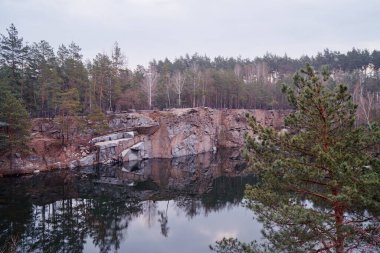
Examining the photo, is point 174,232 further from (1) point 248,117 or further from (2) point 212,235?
(1) point 248,117

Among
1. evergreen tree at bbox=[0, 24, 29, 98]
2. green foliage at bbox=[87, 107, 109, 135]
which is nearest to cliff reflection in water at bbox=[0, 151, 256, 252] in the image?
green foliage at bbox=[87, 107, 109, 135]

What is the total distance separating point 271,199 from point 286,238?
141cm

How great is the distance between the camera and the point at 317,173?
993 cm

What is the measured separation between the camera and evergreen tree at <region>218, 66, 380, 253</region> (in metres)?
9.78

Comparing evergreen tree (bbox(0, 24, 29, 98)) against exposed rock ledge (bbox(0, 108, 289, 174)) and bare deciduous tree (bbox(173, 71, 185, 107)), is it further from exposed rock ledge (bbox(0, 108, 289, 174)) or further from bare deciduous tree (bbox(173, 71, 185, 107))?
bare deciduous tree (bbox(173, 71, 185, 107))

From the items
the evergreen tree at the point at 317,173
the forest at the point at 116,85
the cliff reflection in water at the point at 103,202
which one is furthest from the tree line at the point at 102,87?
the evergreen tree at the point at 317,173

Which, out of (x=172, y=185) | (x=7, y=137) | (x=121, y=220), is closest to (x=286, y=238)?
(x=121, y=220)

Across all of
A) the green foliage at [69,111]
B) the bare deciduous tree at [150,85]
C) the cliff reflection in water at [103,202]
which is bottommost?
the cliff reflection in water at [103,202]

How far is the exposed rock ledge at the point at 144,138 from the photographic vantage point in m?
47.1

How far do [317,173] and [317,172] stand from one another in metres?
0.04

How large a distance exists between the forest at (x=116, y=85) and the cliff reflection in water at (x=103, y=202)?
1166 cm

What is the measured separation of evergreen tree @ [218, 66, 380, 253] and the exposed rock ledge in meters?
31.5

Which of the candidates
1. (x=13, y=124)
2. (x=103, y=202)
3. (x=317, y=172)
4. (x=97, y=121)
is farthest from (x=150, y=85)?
(x=317, y=172)

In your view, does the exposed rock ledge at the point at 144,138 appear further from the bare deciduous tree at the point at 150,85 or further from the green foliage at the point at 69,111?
the bare deciduous tree at the point at 150,85
